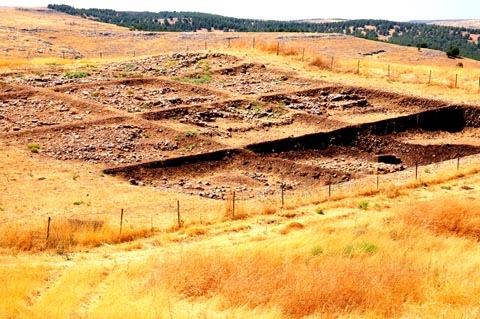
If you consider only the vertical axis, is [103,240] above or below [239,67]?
below

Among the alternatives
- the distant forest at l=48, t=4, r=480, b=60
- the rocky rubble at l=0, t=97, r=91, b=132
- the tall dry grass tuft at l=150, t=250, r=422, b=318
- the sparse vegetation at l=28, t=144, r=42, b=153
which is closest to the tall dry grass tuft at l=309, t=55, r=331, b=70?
the rocky rubble at l=0, t=97, r=91, b=132

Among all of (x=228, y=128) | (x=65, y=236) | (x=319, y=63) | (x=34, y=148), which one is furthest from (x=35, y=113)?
(x=319, y=63)

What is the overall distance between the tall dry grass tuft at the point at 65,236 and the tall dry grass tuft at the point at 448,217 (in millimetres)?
6329

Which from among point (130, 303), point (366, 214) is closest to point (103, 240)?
point (130, 303)

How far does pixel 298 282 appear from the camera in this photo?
32.0 ft

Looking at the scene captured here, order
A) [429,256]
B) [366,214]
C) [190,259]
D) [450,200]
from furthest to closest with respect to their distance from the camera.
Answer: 1. [366,214]
2. [450,200]
3. [429,256]
4. [190,259]

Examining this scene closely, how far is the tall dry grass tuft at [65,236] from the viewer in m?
13.8

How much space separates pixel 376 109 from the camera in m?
29.9

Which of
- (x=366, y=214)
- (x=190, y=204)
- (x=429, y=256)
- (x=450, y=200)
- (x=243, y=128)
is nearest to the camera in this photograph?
(x=429, y=256)

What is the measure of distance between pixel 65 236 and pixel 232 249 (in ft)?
12.9

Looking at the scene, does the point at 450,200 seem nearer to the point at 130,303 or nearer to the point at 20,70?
the point at 130,303

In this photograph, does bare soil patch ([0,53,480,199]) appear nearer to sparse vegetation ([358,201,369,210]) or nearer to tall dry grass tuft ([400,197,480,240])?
sparse vegetation ([358,201,369,210])

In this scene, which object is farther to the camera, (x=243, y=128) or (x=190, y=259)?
(x=243, y=128)

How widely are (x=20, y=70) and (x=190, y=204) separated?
851 inches
